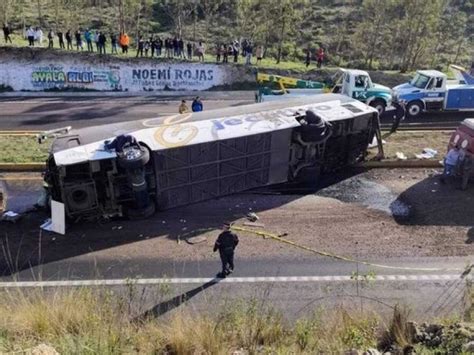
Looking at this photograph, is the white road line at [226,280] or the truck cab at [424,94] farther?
the truck cab at [424,94]

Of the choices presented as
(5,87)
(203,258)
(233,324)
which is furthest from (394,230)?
(5,87)

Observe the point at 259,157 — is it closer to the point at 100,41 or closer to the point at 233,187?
the point at 233,187

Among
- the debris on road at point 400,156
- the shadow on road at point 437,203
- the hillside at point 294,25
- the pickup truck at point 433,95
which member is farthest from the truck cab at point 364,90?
the hillside at point 294,25

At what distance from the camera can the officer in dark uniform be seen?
1115cm

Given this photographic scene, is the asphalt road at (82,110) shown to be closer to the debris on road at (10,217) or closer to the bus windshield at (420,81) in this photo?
the bus windshield at (420,81)

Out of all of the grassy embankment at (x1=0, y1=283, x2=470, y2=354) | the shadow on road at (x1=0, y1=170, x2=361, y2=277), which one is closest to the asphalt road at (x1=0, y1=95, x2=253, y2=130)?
the shadow on road at (x1=0, y1=170, x2=361, y2=277)

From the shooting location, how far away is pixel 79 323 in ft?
25.6

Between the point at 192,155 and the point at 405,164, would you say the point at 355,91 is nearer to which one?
the point at 405,164

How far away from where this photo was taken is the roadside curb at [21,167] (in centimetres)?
1731

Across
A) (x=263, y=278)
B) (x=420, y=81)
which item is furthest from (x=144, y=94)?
(x=263, y=278)

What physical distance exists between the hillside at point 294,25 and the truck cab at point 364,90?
9.73m

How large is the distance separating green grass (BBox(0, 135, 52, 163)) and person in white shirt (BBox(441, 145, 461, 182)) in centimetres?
1253

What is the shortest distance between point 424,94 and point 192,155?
13024 millimetres

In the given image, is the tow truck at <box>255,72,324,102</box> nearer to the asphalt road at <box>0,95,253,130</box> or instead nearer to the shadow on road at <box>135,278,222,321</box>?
the asphalt road at <box>0,95,253,130</box>
